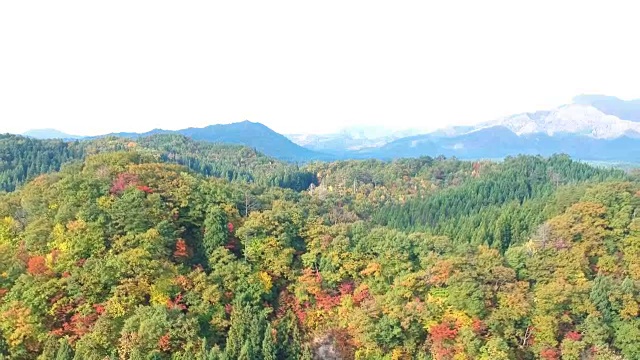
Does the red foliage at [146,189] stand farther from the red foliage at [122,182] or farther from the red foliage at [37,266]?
the red foliage at [37,266]

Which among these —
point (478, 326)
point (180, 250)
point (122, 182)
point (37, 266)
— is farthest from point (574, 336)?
point (37, 266)

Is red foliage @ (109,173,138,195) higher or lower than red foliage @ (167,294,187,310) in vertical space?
higher

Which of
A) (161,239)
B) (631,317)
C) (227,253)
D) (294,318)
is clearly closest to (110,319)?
(161,239)

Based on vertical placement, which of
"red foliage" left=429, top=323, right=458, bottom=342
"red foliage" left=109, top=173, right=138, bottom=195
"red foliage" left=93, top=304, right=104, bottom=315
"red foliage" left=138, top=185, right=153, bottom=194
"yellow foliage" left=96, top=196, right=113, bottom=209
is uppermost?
"red foliage" left=109, top=173, right=138, bottom=195

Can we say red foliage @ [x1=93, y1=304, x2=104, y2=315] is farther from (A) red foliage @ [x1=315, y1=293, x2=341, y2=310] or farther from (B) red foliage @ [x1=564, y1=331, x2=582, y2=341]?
(B) red foliage @ [x1=564, y1=331, x2=582, y2=341]

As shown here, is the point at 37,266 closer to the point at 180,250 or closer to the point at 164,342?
the point at 180,250

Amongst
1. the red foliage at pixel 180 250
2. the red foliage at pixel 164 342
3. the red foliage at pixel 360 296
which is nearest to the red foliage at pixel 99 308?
the red foliage at pixel 164 342

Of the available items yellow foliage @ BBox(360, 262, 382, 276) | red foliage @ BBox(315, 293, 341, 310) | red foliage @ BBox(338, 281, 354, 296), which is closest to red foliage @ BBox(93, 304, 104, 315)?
red foliage @ BBox(315, 293, 341, 310)
